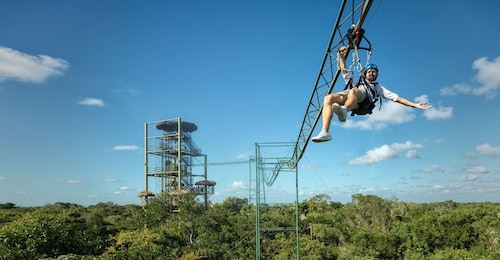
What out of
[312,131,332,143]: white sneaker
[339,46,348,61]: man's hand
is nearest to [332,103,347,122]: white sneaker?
[312,131,332,143]: white sneaker

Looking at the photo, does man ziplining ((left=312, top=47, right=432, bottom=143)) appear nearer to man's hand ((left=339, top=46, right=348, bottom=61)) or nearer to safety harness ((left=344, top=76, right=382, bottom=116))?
safety harness ((left=344, top=76, right=382, bottom=116))

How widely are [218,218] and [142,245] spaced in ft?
31.1

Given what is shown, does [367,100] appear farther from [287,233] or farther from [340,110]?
[287,233]

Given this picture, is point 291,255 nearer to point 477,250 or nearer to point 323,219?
point 323,219

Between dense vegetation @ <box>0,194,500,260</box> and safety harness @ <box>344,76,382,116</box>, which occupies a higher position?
safety harness @ <box>344,76,382,116</box>

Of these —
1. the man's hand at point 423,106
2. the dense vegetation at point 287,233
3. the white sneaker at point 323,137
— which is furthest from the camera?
the dense vegetation at point 287,233

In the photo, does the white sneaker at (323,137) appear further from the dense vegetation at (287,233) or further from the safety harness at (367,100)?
the dense vegetation at (287,233)

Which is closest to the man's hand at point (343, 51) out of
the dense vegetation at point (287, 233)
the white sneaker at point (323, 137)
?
the white sneaker at point (323, 137)

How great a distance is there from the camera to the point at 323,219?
2661 cm

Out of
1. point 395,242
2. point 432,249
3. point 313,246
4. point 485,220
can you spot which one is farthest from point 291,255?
point 485,220

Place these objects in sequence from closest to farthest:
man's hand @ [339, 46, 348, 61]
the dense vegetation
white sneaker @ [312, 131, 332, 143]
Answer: white sneaker @ [312, 131, 332, 143] → man's hand @ [339, 46, 348, 61] → the dense vegetation

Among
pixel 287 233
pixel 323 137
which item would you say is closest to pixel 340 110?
pixel 323 137

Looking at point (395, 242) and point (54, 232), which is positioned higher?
point (54, 232)

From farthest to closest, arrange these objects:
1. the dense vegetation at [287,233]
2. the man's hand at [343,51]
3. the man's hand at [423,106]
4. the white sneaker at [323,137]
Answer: the dense vegetation at [287,233], the man's hand at [343,51], the white sneaker at [323,137], the man's hand at [423,106]
